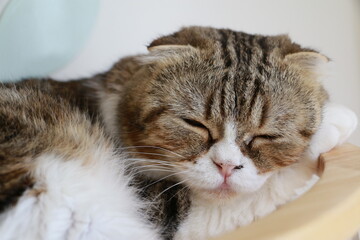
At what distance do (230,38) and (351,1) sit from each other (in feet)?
3.82

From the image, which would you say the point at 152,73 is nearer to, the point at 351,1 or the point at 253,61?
the point at 253,61

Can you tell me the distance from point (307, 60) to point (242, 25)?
2.94 ft

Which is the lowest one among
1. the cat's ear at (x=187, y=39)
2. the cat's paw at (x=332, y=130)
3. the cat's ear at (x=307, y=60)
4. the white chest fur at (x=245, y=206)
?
the white chest fur at (x=245, y=206)

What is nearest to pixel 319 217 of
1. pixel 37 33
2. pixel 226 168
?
pixel 226 168

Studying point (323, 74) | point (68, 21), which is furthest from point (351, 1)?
point (68, 21)

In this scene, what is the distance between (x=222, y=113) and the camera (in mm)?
866

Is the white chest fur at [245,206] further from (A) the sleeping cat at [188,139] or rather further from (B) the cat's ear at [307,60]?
(B) the cat's ear at [307,60]

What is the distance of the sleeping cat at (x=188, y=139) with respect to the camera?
31.1 inches

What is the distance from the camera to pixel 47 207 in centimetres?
69

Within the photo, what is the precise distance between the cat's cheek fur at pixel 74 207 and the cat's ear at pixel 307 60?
0.51m

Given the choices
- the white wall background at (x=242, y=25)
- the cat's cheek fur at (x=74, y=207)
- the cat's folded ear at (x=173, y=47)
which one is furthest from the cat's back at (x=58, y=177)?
the white wall background at (x=242, y=25)

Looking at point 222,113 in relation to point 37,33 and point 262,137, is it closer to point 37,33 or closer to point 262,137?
point 262,137

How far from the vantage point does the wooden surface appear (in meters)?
0.49

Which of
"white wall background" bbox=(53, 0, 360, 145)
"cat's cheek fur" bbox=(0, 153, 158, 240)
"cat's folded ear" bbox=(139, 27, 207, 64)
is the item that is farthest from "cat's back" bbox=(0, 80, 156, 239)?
"white wall background" bbox=(53, 0, 360, 145)
